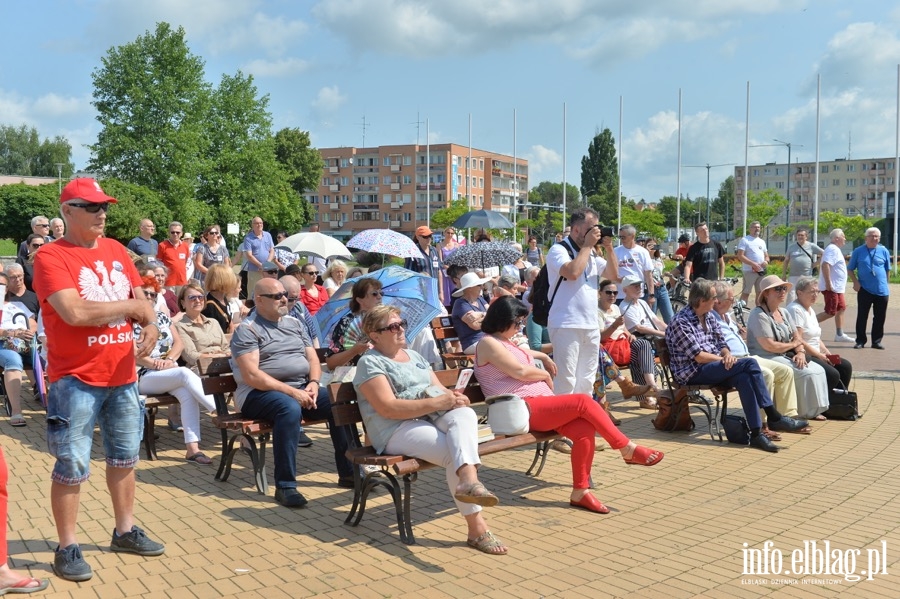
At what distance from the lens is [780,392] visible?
785 cm

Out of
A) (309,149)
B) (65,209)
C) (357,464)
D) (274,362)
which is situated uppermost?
(309,149)

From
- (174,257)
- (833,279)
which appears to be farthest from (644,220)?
(174,257)

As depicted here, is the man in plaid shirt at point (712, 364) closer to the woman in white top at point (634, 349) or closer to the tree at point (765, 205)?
the woman in white top at point (634, 349)

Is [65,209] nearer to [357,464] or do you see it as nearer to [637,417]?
[357,464]

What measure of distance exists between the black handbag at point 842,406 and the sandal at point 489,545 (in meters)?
5.20

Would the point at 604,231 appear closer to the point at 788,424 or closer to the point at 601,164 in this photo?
the point at 788,424

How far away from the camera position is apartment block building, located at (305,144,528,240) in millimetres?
123625

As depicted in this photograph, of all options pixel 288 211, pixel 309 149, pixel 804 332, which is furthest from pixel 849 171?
pixel 804 332

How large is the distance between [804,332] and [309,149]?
77621 mm

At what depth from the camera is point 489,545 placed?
477 centimetres

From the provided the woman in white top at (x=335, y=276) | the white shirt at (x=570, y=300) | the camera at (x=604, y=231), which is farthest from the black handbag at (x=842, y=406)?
the woman in white top at (x=335, y=276)

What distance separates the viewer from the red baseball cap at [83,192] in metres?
4.18

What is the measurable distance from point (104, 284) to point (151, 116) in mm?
53199

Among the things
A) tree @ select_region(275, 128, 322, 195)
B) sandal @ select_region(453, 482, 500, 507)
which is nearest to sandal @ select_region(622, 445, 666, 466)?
sandal @ select_region(453, 482, 500, 507)
